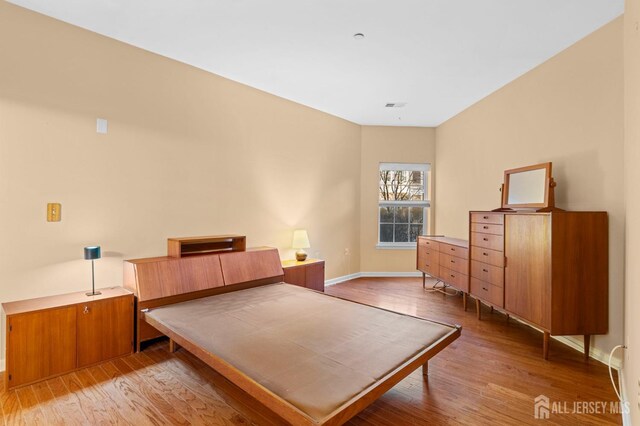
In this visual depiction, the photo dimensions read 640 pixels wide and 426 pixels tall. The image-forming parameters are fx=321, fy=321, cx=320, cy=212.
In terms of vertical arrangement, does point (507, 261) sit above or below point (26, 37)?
below

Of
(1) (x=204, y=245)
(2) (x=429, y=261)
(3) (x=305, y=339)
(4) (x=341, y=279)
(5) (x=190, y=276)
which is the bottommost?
(4) (x=341, y=279)

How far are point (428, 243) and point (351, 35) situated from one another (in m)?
3.42

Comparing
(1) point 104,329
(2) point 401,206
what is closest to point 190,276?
(1) point 104,329

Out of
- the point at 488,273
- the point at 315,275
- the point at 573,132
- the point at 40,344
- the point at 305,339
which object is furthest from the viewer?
the point at 315,275

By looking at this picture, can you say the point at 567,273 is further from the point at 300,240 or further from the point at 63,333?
the point at 63,333

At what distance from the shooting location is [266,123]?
14.8ft

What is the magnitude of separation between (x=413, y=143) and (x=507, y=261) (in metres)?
3.37

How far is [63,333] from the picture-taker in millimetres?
2502

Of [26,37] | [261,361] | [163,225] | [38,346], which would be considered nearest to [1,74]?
[26,37]

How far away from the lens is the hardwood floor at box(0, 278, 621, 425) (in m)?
2.02

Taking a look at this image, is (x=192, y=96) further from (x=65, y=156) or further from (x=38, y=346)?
(x=38, y=346)

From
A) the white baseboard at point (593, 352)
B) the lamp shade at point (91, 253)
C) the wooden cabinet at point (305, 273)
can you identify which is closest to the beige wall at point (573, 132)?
the white baseboard at point (593, 352)

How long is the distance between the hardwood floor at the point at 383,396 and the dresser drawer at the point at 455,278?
105cm

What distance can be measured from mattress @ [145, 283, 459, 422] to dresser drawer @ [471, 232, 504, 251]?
1.39 metres
